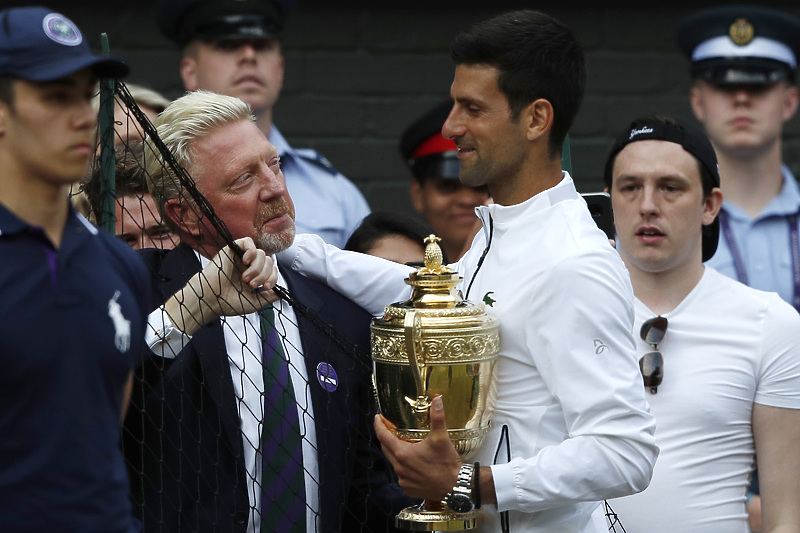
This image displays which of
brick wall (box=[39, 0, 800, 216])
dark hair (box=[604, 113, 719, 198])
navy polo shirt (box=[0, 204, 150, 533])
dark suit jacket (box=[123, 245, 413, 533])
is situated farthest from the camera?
brick wall (box=[39, 0, 800, 216])

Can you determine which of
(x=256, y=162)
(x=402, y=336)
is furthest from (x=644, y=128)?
(x=402, y=336)

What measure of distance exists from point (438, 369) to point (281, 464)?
0.50m

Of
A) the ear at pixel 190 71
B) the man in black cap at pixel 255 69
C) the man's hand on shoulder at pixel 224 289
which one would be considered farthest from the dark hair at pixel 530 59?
the ear at pixel 190 71

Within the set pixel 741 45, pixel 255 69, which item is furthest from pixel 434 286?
pixel 741 45

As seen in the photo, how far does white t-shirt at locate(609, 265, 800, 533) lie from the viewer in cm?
297

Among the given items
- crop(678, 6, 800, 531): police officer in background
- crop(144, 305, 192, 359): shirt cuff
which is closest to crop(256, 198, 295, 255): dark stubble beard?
crop(144, 305, 192, 359): shirt cuff

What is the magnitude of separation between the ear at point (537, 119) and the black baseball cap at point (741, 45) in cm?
236

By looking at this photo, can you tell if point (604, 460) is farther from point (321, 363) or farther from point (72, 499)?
point (72, 499)

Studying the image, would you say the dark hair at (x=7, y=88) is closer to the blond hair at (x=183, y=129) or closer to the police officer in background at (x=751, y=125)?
the blond hair at (x=183, y=129)

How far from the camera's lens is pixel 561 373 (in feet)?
7.29

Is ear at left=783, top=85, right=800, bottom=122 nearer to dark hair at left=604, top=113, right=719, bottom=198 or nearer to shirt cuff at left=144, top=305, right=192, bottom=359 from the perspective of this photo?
dark hair at left=604, top=113, right=719, bottom=198

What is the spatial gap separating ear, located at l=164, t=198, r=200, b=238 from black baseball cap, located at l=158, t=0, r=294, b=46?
1653mm

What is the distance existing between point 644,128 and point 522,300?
1.28 metres

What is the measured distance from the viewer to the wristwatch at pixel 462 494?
228cm
